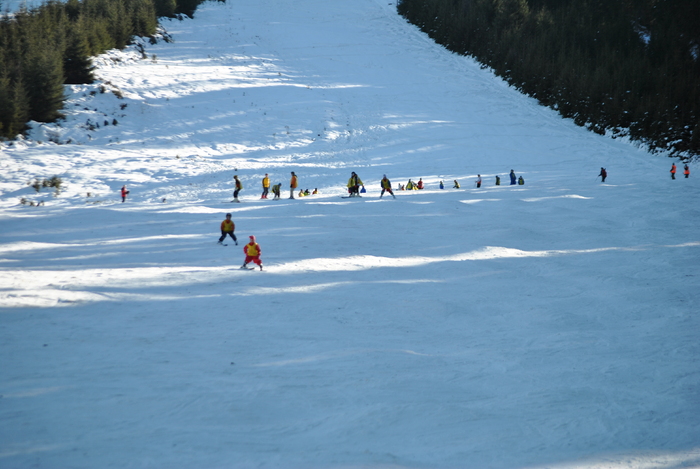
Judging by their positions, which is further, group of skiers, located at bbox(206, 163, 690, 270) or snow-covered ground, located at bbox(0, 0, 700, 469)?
group of skiers, located at bbox(206, 163, 690, 270)

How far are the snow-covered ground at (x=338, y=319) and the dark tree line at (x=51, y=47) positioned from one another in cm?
173

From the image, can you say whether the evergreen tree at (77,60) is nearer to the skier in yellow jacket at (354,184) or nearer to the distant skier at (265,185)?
the distant skier at (265,185)

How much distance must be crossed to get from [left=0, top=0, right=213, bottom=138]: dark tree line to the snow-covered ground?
1.73 m

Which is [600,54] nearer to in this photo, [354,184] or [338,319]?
[354,184]

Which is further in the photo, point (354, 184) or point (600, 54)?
point (600, 54)

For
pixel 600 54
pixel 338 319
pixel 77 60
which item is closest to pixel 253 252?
pixel 338 319

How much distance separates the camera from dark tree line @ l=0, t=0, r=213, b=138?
23.8 meters

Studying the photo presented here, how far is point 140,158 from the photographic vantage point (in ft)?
86.0

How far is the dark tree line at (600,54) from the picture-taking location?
34.3 metres

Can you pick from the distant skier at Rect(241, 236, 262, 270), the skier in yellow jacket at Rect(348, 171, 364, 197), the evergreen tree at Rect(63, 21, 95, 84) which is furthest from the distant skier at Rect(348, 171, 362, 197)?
the evergreen tree at Rect(63, 21, 95, 84)

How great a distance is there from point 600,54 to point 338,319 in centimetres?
4551

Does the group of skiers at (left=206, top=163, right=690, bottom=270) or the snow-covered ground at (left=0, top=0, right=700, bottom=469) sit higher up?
the group of skiers at (left=206, top=163, right=690, bottom=270)

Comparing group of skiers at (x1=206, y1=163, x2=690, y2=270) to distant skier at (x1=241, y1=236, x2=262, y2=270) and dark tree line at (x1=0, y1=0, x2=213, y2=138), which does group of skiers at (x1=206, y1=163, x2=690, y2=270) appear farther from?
dark tree line at (x1=0, y1=0, x2=213, y2=138)

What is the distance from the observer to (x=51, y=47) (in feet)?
89.1
